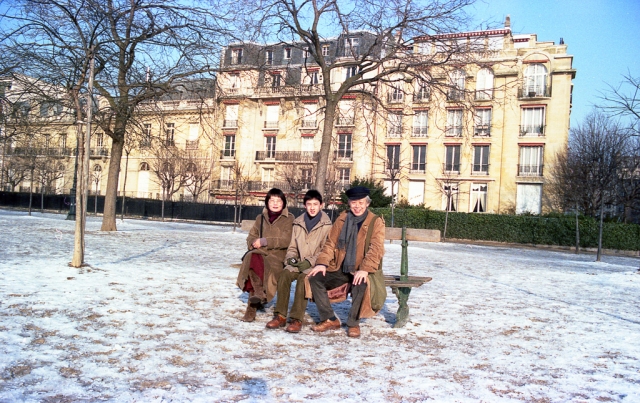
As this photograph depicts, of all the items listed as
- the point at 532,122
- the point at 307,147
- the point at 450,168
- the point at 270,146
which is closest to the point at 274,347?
the point at 450,168

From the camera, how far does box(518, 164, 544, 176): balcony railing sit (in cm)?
3797

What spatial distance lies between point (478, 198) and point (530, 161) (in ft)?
14.8

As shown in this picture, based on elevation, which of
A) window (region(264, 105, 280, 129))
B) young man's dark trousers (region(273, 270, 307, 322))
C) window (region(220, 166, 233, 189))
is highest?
window (region(264, 105, 280, 129))

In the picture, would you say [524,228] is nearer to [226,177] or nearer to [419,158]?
[419,158]

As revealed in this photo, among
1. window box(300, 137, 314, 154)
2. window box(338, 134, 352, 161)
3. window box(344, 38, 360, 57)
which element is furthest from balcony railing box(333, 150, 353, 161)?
window box(344, 38, 360, 57)

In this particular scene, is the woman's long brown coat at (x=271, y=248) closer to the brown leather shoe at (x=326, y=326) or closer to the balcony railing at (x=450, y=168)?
the brown leather shoe at (x=326, y=326)

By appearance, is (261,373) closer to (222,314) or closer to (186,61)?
(222,314)

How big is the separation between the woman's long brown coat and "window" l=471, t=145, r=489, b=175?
35565 mm

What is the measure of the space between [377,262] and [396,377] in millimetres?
1561

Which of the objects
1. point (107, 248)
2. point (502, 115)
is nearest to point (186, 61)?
point (107, 248)

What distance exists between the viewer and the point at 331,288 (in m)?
5.79

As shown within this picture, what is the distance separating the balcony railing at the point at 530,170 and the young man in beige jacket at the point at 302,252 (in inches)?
1397

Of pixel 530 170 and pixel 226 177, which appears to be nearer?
pixel 530 170

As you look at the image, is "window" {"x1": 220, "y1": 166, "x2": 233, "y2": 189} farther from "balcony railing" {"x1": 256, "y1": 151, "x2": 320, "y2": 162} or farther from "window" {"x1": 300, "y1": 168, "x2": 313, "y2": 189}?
"window" {"x1": 300, "y1": 168, "x2": 313, "y2": 189}
